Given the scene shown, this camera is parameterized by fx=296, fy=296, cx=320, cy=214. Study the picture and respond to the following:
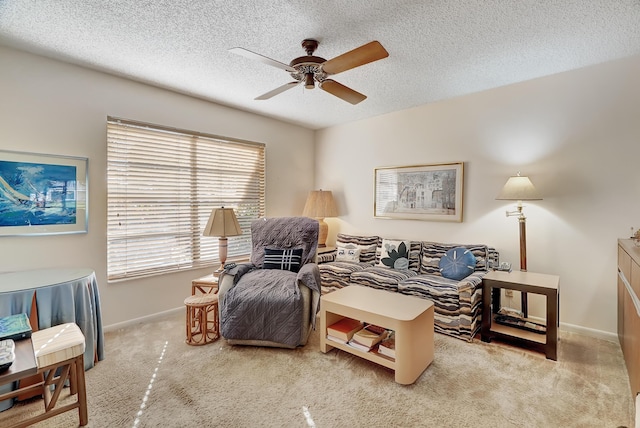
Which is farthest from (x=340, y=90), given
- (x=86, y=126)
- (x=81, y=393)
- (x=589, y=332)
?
(x=589, y=332)

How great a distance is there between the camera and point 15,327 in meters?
1.63

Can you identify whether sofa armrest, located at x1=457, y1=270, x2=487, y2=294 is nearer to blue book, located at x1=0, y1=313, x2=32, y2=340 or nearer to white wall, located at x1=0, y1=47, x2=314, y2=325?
white wall, located at x1=0, y1=47, x2=314, y2=325

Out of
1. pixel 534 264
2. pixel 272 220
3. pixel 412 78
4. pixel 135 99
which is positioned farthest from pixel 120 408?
pixel 534 264

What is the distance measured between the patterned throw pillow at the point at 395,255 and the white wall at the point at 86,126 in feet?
7.29

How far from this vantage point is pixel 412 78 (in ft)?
9.45

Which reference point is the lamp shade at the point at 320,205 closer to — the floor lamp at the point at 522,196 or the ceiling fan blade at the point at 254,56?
the floor lamp at the point at 522,196

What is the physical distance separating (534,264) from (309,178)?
3.19 metres

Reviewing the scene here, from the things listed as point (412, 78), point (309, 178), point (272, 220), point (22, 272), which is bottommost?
point (22, 272)

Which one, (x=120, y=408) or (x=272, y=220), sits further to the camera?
(x=272, y=220)

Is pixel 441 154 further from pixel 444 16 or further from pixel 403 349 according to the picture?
pixel 403 349

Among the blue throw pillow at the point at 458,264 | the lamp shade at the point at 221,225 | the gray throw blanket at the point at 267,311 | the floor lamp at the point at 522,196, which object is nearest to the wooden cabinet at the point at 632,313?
the floor lamp at the point at 522,196

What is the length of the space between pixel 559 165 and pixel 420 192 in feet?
4.55

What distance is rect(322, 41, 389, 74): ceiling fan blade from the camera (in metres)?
1.74

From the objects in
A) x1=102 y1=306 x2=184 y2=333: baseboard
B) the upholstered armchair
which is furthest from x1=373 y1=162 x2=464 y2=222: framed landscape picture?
x1=102 y1=306 x2=184 y2=333: baseboard
